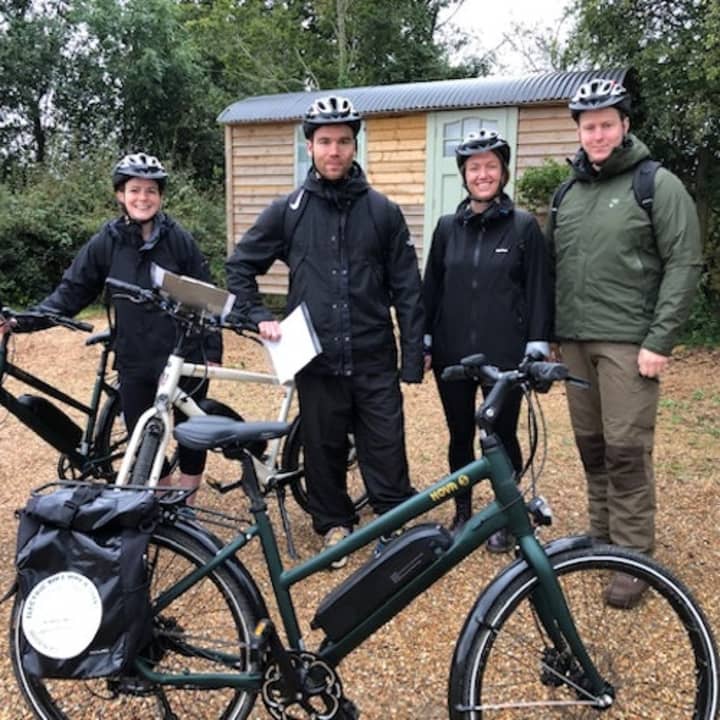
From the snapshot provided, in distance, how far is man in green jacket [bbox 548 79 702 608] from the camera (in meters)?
2.89

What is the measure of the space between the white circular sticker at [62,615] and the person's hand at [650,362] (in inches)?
86.1

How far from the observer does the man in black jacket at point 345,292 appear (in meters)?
3.24

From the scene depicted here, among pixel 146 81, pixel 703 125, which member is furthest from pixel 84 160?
pixel 703 125

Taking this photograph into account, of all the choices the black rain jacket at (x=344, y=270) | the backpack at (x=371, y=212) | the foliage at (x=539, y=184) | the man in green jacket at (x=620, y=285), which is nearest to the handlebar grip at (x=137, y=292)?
the black rain jacket at (x=344, y=270)

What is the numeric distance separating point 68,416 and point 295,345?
1.57 metres

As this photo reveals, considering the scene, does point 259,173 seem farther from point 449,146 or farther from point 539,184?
point 539,184

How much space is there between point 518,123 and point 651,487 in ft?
22.2

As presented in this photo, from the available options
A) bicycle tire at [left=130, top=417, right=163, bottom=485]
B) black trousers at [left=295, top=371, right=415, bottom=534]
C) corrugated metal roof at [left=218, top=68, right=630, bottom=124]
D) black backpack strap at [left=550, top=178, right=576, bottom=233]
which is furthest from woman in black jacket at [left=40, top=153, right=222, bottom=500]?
corrugated metal roof at [left=218, top=68, right=630, bottom=124]

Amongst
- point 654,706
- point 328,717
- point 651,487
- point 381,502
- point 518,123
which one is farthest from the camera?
point 518,123

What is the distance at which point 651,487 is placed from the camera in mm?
3170

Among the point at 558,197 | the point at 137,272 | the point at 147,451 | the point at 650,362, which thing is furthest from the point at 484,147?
the point at 147,451

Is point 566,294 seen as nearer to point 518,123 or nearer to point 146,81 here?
point 518,123

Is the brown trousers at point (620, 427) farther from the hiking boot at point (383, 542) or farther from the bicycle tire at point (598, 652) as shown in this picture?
the hiking boot at point (383, 542)

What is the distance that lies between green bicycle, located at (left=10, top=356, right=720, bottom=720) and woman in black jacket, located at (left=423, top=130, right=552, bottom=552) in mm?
1170
